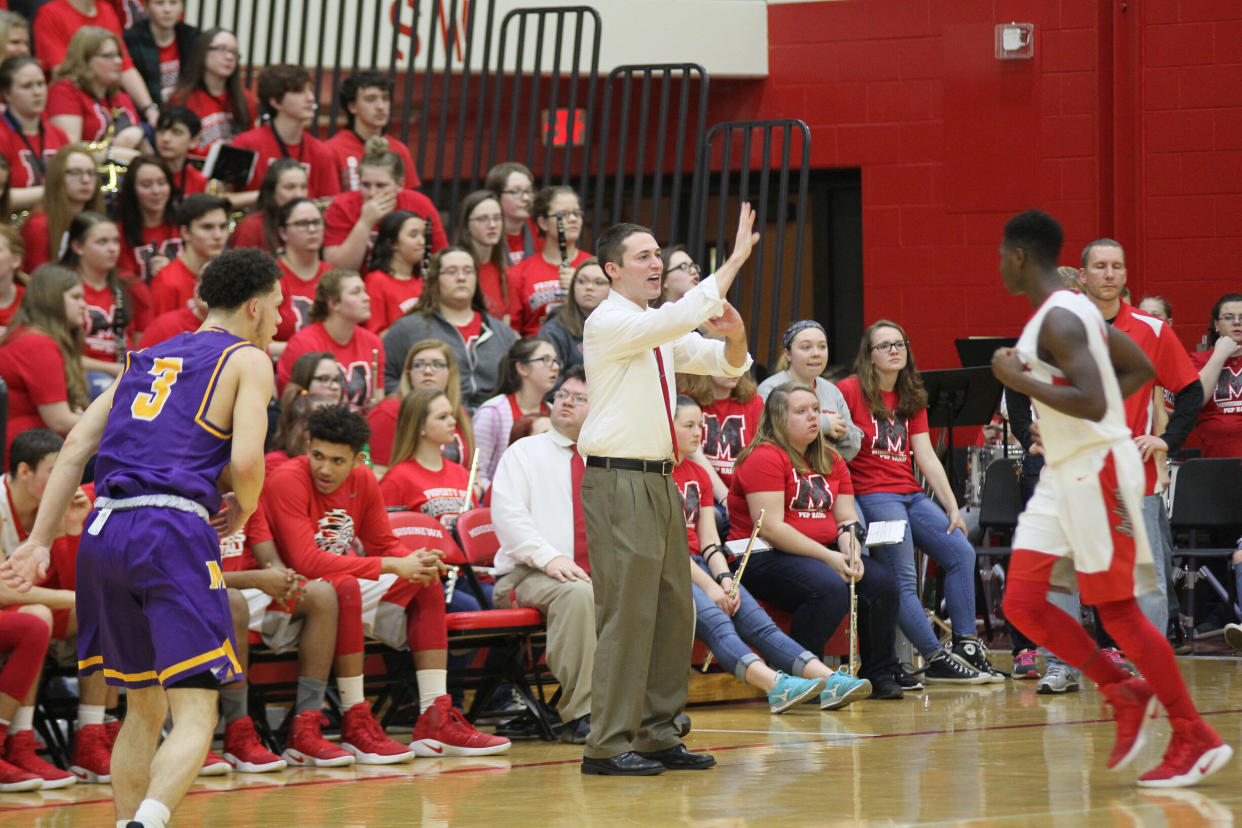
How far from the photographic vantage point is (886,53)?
11008 millimetres

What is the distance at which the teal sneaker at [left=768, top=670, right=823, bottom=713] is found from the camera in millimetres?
6375

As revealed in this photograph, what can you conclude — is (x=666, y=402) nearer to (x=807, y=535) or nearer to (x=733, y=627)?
(x=733, y=627)

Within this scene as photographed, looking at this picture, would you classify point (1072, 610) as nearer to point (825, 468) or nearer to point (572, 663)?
point (825, 468)

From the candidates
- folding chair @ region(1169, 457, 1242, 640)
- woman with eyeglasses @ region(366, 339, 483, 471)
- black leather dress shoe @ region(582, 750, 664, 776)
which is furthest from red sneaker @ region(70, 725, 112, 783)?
folding chair @ region(1169, 457, 1242, 640)

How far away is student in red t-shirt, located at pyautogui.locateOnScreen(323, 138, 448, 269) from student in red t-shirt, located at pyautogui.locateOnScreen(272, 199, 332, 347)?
340 mm

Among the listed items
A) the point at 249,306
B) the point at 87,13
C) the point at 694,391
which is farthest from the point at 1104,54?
the point at 249,306

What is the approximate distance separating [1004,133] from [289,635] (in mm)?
6837

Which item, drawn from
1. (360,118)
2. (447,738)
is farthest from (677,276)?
(447,738)

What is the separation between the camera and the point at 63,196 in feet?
24.8

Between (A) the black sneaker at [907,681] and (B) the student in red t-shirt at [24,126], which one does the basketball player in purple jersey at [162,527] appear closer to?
(A) the black sneaker at [907,681]

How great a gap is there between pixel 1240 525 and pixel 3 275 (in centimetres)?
659

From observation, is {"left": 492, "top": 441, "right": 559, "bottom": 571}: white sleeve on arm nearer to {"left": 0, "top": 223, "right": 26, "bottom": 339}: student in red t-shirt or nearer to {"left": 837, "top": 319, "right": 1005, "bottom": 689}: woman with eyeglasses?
{"left": 837, "top": 319, "right": 1005, "bottom": 689}: woman with eyeglasses

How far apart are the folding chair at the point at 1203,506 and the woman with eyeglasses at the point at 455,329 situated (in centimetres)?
392

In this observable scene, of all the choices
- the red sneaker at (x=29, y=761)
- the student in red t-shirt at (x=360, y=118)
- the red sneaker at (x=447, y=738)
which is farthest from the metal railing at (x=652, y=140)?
the red sneaker at (x=29, y=761)
